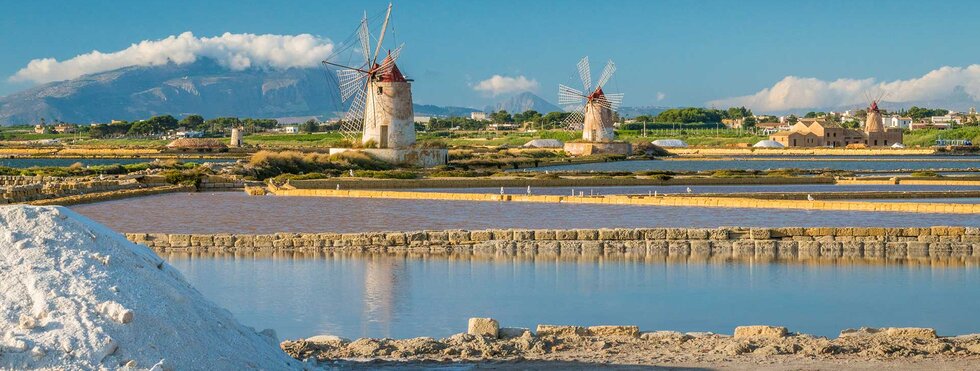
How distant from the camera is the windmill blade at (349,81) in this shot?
4106cm

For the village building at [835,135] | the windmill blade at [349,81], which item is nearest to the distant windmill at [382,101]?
the windmill blade at [349,81]

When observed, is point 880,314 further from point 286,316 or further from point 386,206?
point 386,206

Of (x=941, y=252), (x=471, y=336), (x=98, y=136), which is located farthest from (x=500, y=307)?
(x=98, y=136)

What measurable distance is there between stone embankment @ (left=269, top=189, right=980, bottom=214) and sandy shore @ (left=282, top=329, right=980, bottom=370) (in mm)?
13040

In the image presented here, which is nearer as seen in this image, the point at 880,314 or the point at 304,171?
the point at 880,314

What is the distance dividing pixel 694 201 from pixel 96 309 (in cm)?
1781

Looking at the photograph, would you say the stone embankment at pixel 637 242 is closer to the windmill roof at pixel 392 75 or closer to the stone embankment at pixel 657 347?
the stone embankment at pixel 657 347

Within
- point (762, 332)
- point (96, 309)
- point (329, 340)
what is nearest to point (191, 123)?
point (329, 340)

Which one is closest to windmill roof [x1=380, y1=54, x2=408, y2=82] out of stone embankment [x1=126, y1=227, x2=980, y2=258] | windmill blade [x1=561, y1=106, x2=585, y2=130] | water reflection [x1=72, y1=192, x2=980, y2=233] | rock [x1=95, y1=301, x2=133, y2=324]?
water reflection [x1=72, y1=192, x2=980, y2=233]

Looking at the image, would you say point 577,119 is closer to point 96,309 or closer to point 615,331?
point 615,331

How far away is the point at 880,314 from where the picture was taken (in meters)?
10.1

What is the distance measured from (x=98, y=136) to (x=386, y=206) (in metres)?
114

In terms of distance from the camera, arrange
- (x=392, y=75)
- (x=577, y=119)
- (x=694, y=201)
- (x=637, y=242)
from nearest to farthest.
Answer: (x=637, y=242), (x=694, y=201), (x=392, y=75), (x=577, y=119)

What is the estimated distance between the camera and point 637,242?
14758 millimetres
